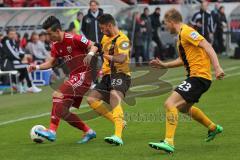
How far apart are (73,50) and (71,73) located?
372 mm

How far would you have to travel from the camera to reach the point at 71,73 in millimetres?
11680

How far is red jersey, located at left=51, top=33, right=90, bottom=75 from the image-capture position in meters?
11.5

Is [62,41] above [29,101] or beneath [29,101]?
above

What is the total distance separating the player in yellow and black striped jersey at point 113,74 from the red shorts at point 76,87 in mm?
185

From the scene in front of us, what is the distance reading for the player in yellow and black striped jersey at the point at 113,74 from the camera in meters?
11.2

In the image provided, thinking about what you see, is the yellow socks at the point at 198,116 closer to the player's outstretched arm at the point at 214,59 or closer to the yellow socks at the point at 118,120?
the player's outstretched arm at the point at 214,59

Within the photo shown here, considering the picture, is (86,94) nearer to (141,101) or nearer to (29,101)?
(141,101)

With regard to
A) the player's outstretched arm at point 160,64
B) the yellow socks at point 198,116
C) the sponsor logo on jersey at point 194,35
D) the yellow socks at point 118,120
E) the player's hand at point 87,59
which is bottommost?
the yellow socks at point 118,120

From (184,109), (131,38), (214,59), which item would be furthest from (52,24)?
(131,38)

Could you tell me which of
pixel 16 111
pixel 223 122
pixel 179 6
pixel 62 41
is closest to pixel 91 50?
pixel 62 41

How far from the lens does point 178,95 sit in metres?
10.2

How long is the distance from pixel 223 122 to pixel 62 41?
341 centimetres

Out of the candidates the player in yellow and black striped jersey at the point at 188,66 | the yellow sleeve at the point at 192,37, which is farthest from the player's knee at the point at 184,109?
the yellow sleeve at the point at 192,37

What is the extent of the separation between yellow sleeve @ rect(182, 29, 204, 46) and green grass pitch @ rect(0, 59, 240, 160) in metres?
1.45
